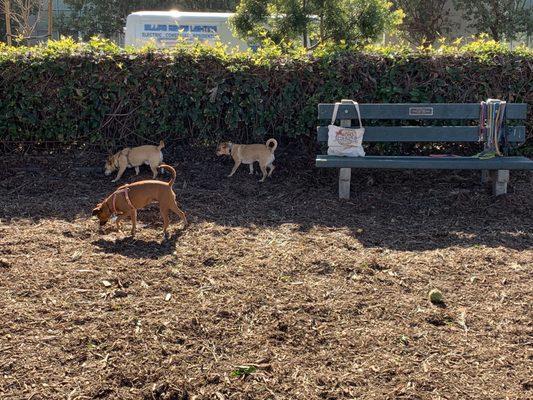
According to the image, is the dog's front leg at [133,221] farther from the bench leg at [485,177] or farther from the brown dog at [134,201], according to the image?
the bench leg at [485,177]

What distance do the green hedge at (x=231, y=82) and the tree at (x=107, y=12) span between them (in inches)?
680

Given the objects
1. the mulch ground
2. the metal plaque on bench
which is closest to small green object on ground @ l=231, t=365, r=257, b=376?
the mulch ground

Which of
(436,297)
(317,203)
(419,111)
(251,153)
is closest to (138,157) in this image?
(251,153)

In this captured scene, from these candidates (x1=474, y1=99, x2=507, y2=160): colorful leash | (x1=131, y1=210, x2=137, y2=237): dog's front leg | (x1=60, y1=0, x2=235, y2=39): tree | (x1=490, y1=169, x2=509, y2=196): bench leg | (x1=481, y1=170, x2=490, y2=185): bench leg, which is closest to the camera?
(x1=131, y1=210, x2=137, y2=237): dog's front leg

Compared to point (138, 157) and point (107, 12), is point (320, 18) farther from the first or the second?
point (107, 12)

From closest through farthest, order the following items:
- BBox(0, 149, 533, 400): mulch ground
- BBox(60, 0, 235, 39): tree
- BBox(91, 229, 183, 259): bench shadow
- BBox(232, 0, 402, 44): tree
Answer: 1. BBox(0, 149, 533, 400): mulch ground
2. BBox(91, 229, 183, 259): bench shadow
3. BBox(232, 0, 402, 44): tree
4. BBox(60, 0, 235, 39): tree

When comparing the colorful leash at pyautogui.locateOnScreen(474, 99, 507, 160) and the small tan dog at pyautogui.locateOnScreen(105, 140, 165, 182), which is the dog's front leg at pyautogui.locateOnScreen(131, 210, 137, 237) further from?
the colorful leash at pyautogui.locateOnScreen(474, 99, 507, 160)

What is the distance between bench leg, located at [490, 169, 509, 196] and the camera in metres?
7.07

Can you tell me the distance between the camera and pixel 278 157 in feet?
27.7

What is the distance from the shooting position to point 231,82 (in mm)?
8227

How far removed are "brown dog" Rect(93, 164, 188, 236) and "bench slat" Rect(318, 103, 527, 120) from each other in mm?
2543

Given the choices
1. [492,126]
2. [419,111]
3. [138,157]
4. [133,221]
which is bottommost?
[133,221]

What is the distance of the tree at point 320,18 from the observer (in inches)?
411

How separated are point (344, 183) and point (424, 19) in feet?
52.1
